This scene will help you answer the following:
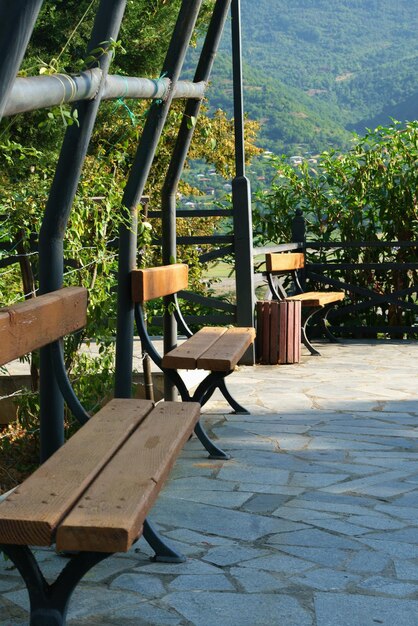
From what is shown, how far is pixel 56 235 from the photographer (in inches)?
155

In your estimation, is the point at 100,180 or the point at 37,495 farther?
the point at 100,180

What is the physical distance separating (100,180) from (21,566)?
2.86 m

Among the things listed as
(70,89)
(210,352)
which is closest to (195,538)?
(210,352)

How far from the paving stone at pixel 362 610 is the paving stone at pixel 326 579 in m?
0.08

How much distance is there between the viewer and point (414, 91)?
Result: 81.9 meters

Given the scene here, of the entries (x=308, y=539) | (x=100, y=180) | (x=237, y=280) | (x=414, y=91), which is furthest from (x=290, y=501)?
(x=414, y=91)

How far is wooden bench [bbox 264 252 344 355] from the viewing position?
10242mm

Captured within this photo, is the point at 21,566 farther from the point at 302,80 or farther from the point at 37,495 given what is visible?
the point at 302,80

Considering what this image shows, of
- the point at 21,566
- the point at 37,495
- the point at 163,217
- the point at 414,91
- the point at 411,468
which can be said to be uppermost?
the point at 414,91

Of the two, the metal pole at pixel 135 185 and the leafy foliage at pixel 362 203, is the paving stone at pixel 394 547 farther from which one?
the leafy foliage at pixel 362 203

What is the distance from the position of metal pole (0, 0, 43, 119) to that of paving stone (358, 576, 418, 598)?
85.7 inches

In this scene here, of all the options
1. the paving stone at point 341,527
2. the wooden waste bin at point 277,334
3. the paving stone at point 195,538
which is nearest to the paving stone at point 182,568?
the paving stone at point 195,538

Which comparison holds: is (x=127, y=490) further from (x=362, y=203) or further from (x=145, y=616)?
(x=362, y=203)

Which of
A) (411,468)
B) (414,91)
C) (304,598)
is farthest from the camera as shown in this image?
(414,91)
